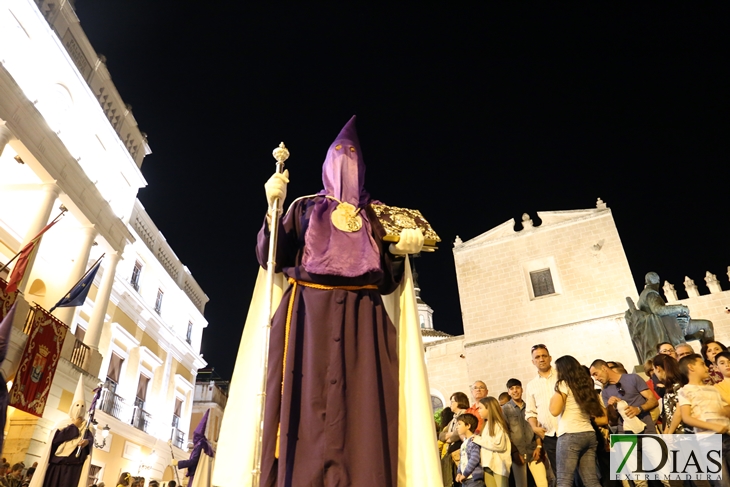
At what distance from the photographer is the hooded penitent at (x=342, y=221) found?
2.49 m

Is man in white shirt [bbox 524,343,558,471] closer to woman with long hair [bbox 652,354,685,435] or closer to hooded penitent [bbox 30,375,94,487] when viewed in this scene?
woman with long hair [bbox 652,354,685,435]

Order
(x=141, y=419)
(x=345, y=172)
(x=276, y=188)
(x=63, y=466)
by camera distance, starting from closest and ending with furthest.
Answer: (x=276, y=188) < (x=345, y=172) < (x=63, y=466) < (x=141, y=419)

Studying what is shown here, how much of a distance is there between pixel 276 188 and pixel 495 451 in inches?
131

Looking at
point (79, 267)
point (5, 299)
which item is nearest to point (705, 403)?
point (5, 299)

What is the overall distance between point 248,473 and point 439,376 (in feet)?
58.7

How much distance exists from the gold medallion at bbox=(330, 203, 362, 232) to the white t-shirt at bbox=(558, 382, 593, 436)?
238 centimetres

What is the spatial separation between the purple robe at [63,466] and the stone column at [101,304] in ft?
21.7

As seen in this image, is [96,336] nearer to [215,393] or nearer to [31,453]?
[31,453]

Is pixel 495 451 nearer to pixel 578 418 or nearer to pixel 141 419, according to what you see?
pixel 578 418

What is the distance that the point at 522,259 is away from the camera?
19.0 m

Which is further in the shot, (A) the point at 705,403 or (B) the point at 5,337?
(B) the point at 5,337

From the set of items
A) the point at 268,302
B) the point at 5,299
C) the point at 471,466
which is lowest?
the point at 471,466

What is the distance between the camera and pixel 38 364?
1034 centimetres

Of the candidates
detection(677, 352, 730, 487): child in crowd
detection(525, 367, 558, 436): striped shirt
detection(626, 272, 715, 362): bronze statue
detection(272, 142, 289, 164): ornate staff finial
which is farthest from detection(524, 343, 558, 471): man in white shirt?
detection(626, 272, 715, 362): bronze statue
